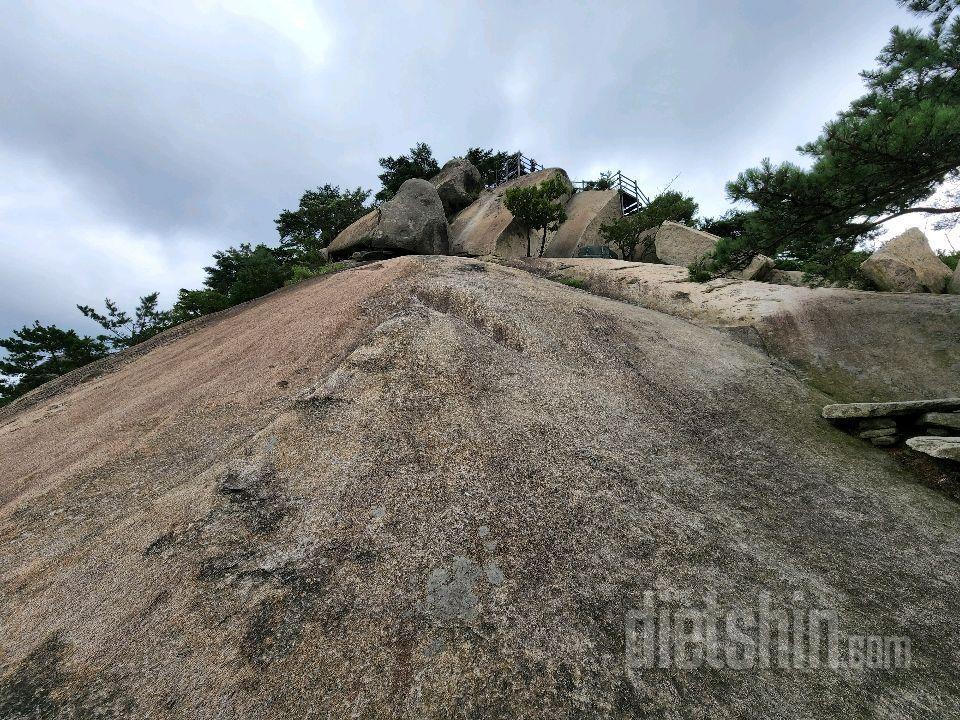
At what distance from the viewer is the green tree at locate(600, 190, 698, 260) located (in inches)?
875

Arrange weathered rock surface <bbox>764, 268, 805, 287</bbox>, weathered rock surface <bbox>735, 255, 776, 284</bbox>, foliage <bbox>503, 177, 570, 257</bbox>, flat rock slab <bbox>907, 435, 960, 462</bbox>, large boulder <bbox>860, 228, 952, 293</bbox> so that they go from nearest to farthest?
flat rock slab <bbox>907, 435, 960, 462</bbox>
large boulder <bbox>860, 228, 952, 293</bbox>
weathered rock surface <bbox>735, 255, 776, 284</bbox>
weathered rock surface <bbox>764, 268, 805, 287</bbox>
foliage <bbox>503, 177, 570, 257</bbox>

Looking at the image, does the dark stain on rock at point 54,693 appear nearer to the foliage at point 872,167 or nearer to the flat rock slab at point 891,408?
the flat rock slab at point 891,408

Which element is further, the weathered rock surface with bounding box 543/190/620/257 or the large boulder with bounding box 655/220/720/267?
the weathered rock surface with bounding box 543/190/620/257

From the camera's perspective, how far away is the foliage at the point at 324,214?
30.9 meters

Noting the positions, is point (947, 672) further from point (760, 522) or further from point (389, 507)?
point (389, 507)

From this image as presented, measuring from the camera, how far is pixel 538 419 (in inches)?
246

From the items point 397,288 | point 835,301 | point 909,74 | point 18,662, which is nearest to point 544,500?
point 18,662

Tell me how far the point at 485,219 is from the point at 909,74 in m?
22.9

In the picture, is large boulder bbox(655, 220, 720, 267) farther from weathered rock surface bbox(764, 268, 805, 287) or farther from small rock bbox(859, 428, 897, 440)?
small rock bbox(859, 428, 897, 440)

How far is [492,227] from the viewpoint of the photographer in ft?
92.5

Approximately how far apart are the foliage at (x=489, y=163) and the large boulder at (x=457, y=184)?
8.59 feet

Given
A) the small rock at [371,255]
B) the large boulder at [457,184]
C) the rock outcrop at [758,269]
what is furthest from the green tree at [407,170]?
the rock outcrop at [758,269]

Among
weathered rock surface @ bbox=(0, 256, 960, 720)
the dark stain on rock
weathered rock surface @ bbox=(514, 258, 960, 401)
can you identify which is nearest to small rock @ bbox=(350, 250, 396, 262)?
weathered rock surface @ bbox=(514, 258, 960, 401)

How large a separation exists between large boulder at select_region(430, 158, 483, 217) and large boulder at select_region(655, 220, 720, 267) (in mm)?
17487
